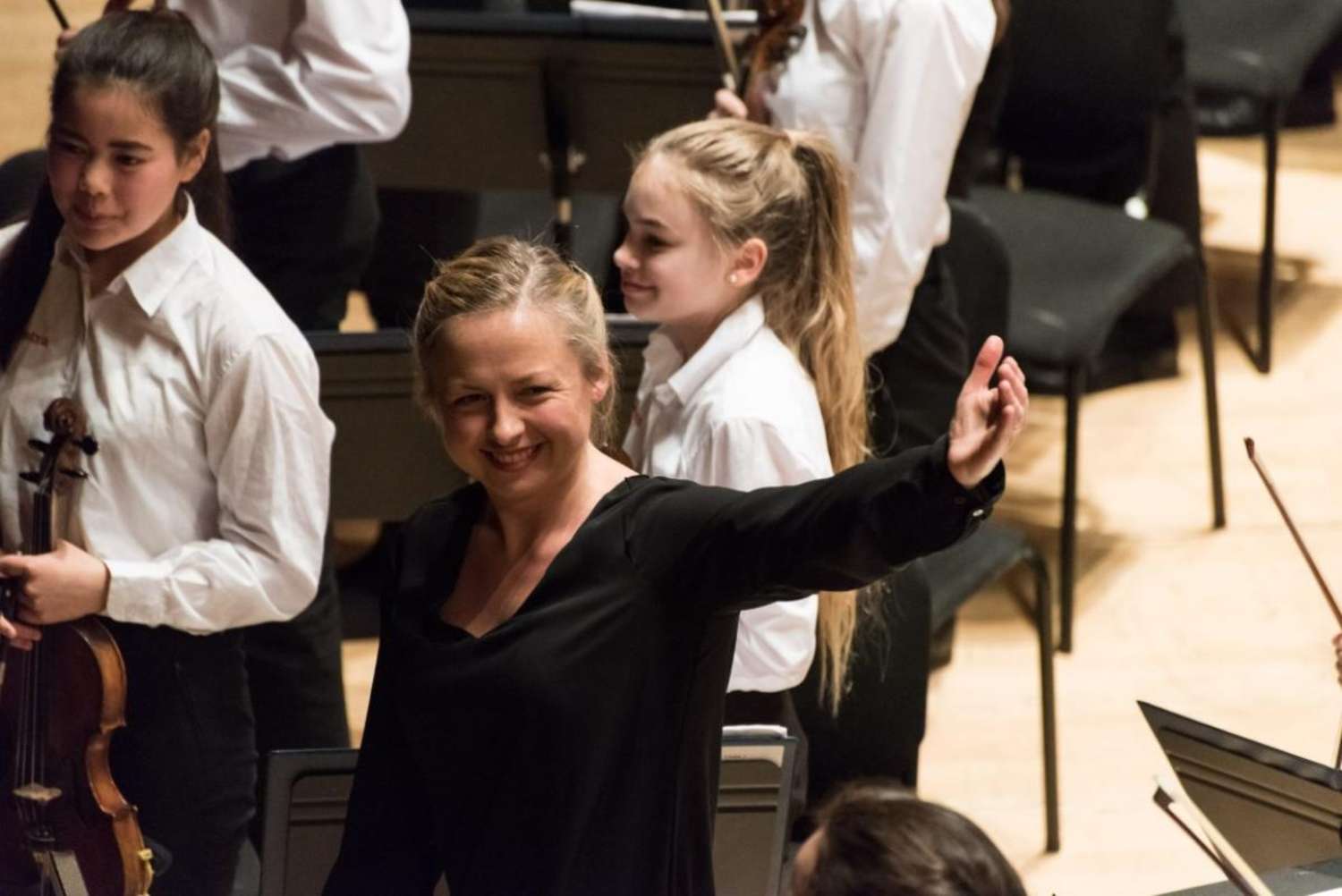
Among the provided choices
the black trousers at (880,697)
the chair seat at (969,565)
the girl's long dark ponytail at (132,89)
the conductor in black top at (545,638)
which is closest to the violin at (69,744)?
the girl's long dark ponytail at (132,89)

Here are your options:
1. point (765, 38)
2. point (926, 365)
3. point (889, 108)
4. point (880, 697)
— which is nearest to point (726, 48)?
point (765, 38)

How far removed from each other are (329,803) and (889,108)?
1.57 metres

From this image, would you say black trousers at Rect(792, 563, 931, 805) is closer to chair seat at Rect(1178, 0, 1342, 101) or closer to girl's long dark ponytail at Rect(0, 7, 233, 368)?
girl's long dark ponytail at Rect(0, 7, 233, 368)

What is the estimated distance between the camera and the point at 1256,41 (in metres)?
5.08

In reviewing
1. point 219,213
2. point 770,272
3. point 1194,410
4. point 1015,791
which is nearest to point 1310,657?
point 1015,791

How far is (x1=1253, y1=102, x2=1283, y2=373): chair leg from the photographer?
16.5 feet

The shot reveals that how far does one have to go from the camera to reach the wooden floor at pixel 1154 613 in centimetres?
363

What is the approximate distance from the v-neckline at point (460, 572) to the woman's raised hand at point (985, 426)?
387mm

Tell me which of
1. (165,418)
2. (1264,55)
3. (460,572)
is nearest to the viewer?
(460,572)

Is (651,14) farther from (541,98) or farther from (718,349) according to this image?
(718,349)

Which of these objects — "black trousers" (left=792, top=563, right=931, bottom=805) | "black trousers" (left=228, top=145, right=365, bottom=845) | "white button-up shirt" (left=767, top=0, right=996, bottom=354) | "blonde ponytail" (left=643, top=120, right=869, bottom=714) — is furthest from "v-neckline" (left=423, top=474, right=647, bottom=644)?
"white button-up shirt" (left=767, top=0, right=996, bottom=354)

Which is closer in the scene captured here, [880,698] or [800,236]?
[800,236]

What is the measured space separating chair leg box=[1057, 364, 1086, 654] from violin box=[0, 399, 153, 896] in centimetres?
210

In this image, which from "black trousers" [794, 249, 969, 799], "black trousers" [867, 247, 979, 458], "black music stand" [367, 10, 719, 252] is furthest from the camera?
"black music stand" [367, 10, 719, 252]
